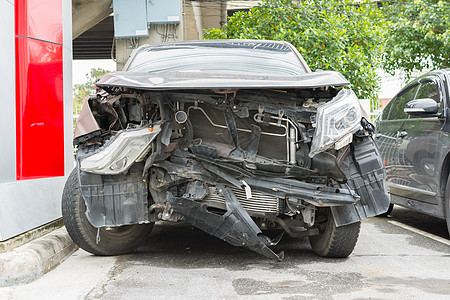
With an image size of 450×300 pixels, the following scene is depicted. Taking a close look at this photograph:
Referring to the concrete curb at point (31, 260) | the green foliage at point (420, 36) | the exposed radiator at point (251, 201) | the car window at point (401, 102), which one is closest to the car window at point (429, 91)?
the car window at point (401, 102)

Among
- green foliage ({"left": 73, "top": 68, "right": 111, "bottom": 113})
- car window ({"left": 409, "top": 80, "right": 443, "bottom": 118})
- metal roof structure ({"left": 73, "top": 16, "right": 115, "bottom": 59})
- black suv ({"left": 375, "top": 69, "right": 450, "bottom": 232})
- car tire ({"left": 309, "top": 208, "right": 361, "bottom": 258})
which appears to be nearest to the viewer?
car tire ({"left": 309, "top": 208, "right": 361, "bottom": 258})

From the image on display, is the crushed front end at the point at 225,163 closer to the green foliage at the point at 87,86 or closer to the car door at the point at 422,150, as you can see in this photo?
the car door at the point at 422,150

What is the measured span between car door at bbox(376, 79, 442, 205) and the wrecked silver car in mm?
1497

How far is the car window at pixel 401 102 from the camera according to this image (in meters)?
6.59

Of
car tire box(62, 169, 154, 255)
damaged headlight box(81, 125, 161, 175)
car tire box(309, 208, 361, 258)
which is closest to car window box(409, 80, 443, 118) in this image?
car tire box(309, 208, 361, 258)

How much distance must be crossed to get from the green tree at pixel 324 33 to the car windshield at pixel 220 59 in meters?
7.03

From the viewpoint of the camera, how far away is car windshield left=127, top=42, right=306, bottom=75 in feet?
16.5

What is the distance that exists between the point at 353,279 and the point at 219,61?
2296 millimetres

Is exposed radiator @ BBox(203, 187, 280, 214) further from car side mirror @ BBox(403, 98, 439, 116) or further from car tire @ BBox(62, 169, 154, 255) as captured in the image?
car side mirror @ BBox(403, 98, 439, 116)

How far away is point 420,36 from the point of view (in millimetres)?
16672

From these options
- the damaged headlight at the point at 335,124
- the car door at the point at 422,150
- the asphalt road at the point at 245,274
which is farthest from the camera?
the car door at the point at 422,150

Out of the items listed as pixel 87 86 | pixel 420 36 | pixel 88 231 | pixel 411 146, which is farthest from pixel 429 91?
pixel 87 86

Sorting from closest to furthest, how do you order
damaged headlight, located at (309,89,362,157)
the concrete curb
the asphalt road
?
the asphalt road, damaged headlight, located at (309,89,362,157), the concrete curb

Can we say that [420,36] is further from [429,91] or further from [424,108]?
[424,108]
